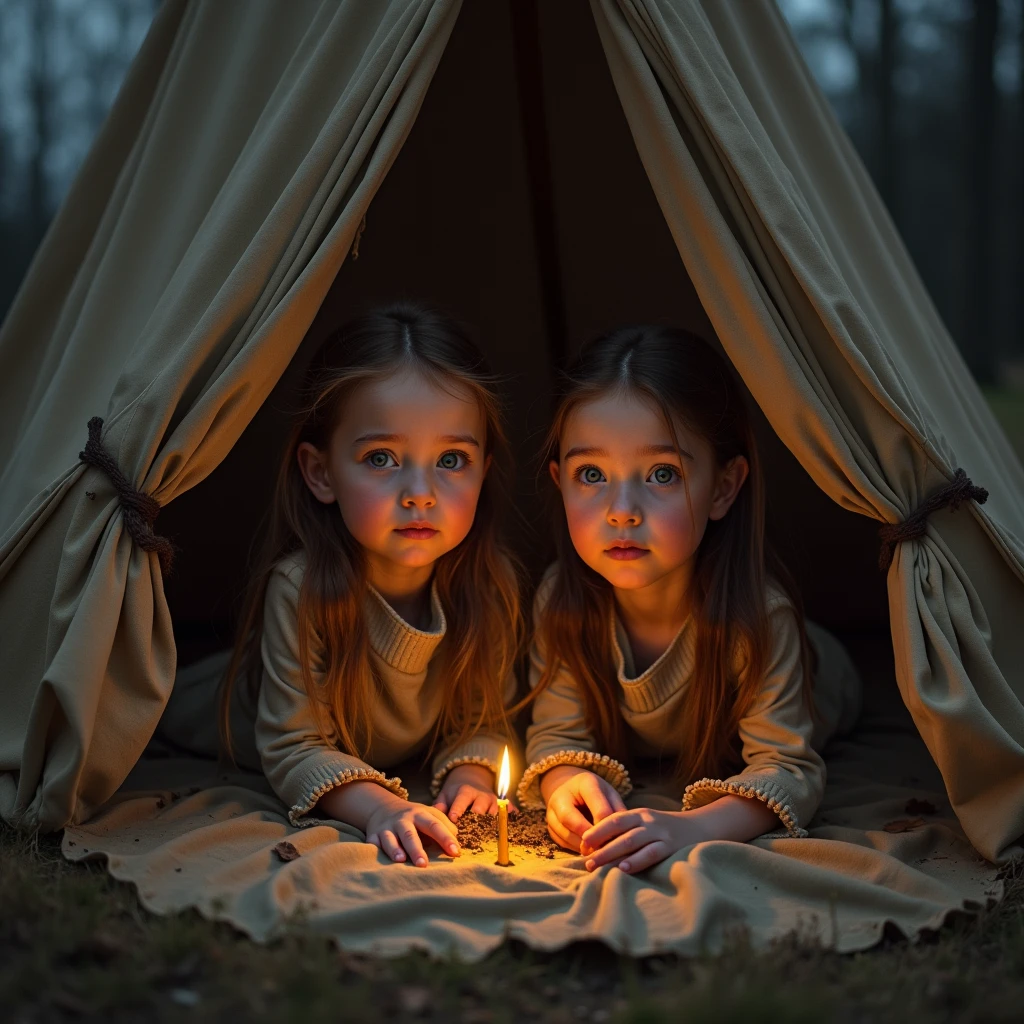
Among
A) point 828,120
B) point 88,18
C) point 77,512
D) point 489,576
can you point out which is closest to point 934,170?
point 88,18

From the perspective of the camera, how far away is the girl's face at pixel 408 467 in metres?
2.99

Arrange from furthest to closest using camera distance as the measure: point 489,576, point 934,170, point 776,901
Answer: point 934,170
point 489,576
point 776,901

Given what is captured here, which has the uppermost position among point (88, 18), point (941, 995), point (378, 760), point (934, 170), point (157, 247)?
point (934, 170)

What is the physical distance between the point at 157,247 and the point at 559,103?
1.49m

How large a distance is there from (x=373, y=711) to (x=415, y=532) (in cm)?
54

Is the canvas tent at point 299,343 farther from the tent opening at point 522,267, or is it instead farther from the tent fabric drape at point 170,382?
the tent opening at point 522,267

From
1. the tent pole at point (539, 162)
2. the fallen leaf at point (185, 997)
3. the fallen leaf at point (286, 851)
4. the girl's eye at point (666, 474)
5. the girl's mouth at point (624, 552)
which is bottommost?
the fallen leaf at point (185, 997)

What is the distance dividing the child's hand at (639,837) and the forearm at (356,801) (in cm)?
51

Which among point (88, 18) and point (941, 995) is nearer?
point (941, 995)

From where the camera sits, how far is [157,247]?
11.0ft

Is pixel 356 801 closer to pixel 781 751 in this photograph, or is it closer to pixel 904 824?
pixel 781 751

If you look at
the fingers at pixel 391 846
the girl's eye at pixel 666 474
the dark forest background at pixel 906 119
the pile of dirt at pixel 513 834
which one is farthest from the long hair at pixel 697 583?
the dark forest background at pixel 906 119

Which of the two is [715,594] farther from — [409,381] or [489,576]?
[409,381]

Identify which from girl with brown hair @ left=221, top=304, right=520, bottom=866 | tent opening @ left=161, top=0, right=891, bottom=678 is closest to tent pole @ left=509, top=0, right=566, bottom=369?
tent opening @ left=161, top=0, right=891, bottom=678
